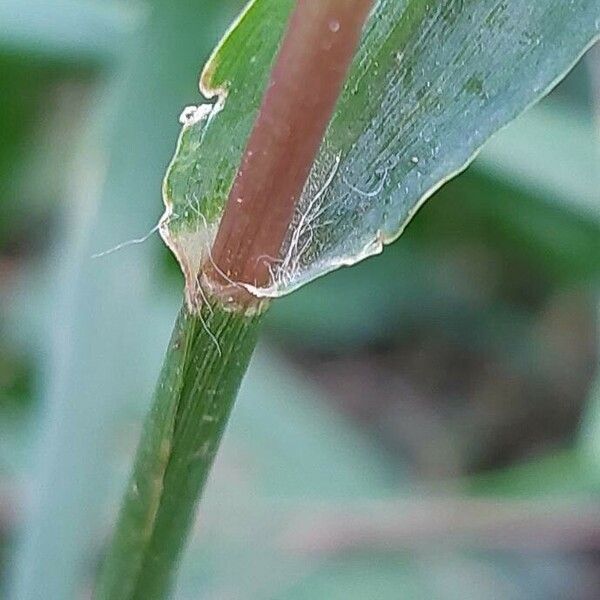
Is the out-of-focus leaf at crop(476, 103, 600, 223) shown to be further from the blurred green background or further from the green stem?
the green stem

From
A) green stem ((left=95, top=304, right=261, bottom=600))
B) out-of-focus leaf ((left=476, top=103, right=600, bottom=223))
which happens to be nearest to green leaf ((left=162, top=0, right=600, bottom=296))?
green stem ((left=95, top=304, right=261, bottom=600))

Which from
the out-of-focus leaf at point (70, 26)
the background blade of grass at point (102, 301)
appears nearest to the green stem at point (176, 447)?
the background blade of grass at point (102, 301)

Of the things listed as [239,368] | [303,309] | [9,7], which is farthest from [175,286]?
[239,368]

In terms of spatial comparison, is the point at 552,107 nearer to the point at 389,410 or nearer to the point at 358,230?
the point at 389,410

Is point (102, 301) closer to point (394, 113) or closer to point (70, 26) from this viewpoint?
point (70, 26)

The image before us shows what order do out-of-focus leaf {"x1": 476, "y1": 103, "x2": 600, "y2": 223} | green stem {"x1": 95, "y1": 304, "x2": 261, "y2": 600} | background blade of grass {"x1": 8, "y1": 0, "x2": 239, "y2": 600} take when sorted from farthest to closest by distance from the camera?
out-of-focus leaf {"x1": 476, "y1": 103, "x2": 600, "y2": 223} < background blade of grass {"x1": 8, "y1": 0, "x2": 239, "y2": 600} < green stem {"x1": 95, "y1": 304, "x2": 261, "y2": 600}

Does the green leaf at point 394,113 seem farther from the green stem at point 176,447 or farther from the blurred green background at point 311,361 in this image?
the blurred green background at point 311,361

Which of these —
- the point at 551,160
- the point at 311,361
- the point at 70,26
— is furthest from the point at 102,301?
the point at 311,361
